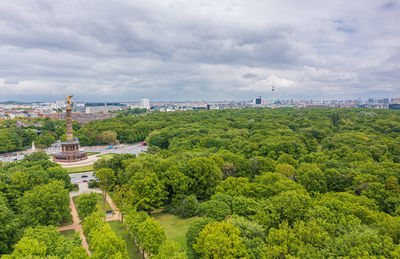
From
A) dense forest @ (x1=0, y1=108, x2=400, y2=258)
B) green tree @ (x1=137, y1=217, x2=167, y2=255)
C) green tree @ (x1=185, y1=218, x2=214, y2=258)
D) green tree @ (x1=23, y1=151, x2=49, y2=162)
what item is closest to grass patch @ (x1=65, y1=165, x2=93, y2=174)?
green tree @ (x1=23, y1=151, x2=49, y2=162)

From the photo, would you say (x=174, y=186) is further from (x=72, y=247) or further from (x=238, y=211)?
(x=72, y=247)

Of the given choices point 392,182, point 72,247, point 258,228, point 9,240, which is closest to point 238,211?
point 258,228

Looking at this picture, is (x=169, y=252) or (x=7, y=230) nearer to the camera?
(x=169, y=252)

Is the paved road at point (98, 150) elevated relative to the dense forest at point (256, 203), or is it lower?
lower

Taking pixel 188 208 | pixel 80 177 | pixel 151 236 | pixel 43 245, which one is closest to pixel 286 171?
pixel 188 208

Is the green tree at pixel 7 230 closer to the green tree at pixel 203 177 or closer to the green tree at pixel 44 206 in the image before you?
the green tree at pixel 44 206

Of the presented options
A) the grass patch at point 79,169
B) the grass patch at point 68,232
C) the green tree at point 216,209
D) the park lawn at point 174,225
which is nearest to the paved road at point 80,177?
the grass patch at point 79,169

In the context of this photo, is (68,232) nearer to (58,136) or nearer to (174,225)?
(174,225)
